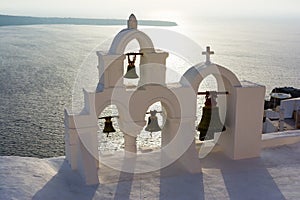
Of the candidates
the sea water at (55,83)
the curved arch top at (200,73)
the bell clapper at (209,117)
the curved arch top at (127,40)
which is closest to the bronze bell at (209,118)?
the bell clapper at (209,117)

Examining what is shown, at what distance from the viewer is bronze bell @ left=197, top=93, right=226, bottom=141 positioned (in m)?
6.86

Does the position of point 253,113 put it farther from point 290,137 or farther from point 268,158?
point 290,137

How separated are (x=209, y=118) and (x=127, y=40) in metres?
2.18

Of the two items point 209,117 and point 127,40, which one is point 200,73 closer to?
point 209,117

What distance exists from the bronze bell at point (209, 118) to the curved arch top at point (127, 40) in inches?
60.7

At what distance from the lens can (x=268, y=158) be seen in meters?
7.28

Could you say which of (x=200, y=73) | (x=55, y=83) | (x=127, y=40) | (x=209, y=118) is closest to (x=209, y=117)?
(x=209, y=118)

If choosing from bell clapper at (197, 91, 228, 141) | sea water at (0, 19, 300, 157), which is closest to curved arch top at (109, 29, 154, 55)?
sea water at (0, 19, 300, 157)

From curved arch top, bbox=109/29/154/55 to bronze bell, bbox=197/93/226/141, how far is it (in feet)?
5.06

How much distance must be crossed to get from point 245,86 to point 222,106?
0.66 metres

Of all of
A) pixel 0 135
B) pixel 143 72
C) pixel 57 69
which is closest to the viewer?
pixel 143 72

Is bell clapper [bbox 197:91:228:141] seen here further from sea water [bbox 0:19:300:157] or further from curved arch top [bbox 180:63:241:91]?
sea water [bbox 0:19:300:157]

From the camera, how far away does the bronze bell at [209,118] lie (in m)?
6.86

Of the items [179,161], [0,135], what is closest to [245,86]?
[179,161]
